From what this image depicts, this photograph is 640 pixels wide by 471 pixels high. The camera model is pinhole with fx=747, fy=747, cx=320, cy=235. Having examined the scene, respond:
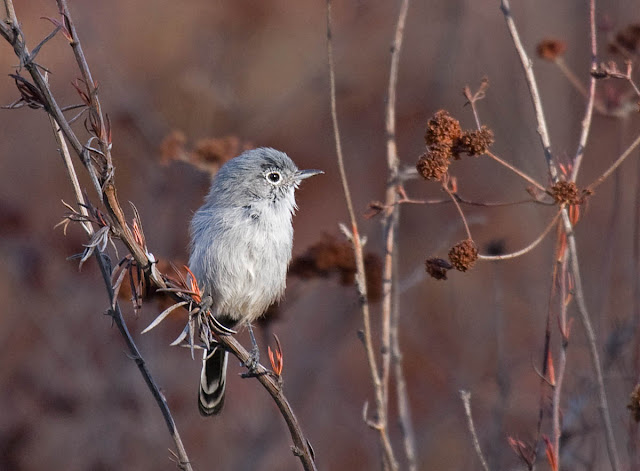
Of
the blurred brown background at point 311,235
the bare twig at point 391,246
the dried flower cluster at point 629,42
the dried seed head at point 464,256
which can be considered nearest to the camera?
the dried seed head at point 464,256

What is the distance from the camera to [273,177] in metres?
4.02

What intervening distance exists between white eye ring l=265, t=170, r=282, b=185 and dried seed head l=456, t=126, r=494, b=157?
182 cm

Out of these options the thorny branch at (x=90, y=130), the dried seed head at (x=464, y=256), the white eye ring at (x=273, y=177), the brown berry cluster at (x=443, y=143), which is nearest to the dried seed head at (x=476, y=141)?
the brown berry cluster at (x=443, y=143)

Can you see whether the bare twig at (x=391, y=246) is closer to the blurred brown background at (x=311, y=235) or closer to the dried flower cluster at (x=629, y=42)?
the blurred brown background at (x=311, y=235)

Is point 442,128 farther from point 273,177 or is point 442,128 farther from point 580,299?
point 273,177

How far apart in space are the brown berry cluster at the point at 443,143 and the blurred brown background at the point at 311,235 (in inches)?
44.1

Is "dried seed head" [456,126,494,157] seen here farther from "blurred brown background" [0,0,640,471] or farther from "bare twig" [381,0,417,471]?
"blurred brown background" [0,0,640,471]

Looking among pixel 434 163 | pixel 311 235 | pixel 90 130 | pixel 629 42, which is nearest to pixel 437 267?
pixel 434 163

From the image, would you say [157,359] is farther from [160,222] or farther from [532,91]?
[532,91]

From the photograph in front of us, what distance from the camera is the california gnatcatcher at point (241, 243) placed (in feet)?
12.1

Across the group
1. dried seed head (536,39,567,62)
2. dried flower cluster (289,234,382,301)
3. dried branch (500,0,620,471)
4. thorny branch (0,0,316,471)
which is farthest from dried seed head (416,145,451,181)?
dried flower cluster (289,234,382,301)

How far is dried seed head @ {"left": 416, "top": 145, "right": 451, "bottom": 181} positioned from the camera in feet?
7.29

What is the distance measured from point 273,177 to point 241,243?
51 cm

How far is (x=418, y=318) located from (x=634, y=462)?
13.8 feet
